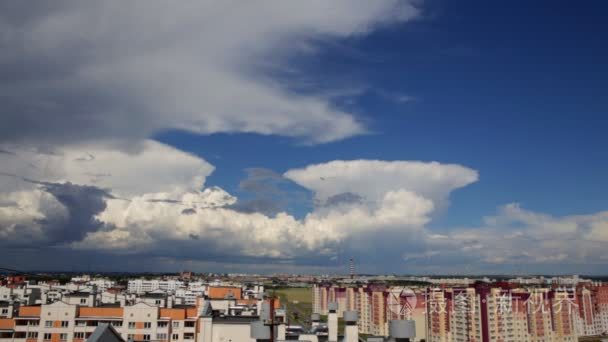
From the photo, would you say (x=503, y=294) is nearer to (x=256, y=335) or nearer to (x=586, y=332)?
(x=586, y=332)

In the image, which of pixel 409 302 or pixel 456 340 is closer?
pixel 456 340

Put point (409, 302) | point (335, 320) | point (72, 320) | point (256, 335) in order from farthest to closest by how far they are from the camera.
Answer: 1. point (409, 302)
2. point (72, 320)
3. point (335, 320)
4. point (256, 335)

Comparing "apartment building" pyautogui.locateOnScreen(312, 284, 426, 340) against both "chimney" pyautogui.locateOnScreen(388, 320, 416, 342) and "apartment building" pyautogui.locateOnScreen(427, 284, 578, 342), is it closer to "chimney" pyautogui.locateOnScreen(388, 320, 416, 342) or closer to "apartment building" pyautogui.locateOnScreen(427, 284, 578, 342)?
"apartment building" pyautogui.locateOnScreen(427, 284, 578, 342)

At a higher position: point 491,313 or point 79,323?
point 79,323

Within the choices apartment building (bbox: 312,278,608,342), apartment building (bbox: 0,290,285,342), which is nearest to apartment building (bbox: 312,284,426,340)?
apartment building (bbox: 312,278,608,342)

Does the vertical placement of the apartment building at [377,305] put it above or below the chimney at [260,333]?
below

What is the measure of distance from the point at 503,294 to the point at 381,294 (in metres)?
37.2

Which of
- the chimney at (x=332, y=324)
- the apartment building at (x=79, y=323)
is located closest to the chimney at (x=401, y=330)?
the chimney at (x=332, y=324)

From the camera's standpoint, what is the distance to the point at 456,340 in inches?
3907

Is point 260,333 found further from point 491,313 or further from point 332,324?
point 491,313

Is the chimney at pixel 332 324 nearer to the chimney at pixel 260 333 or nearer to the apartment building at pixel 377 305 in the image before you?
the chimney at pixel 260 333

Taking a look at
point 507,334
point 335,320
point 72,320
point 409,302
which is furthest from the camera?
point 409,302

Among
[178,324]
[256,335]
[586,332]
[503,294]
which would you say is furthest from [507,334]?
[256,335]

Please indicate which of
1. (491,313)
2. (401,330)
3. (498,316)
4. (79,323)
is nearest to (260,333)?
(401,330)
